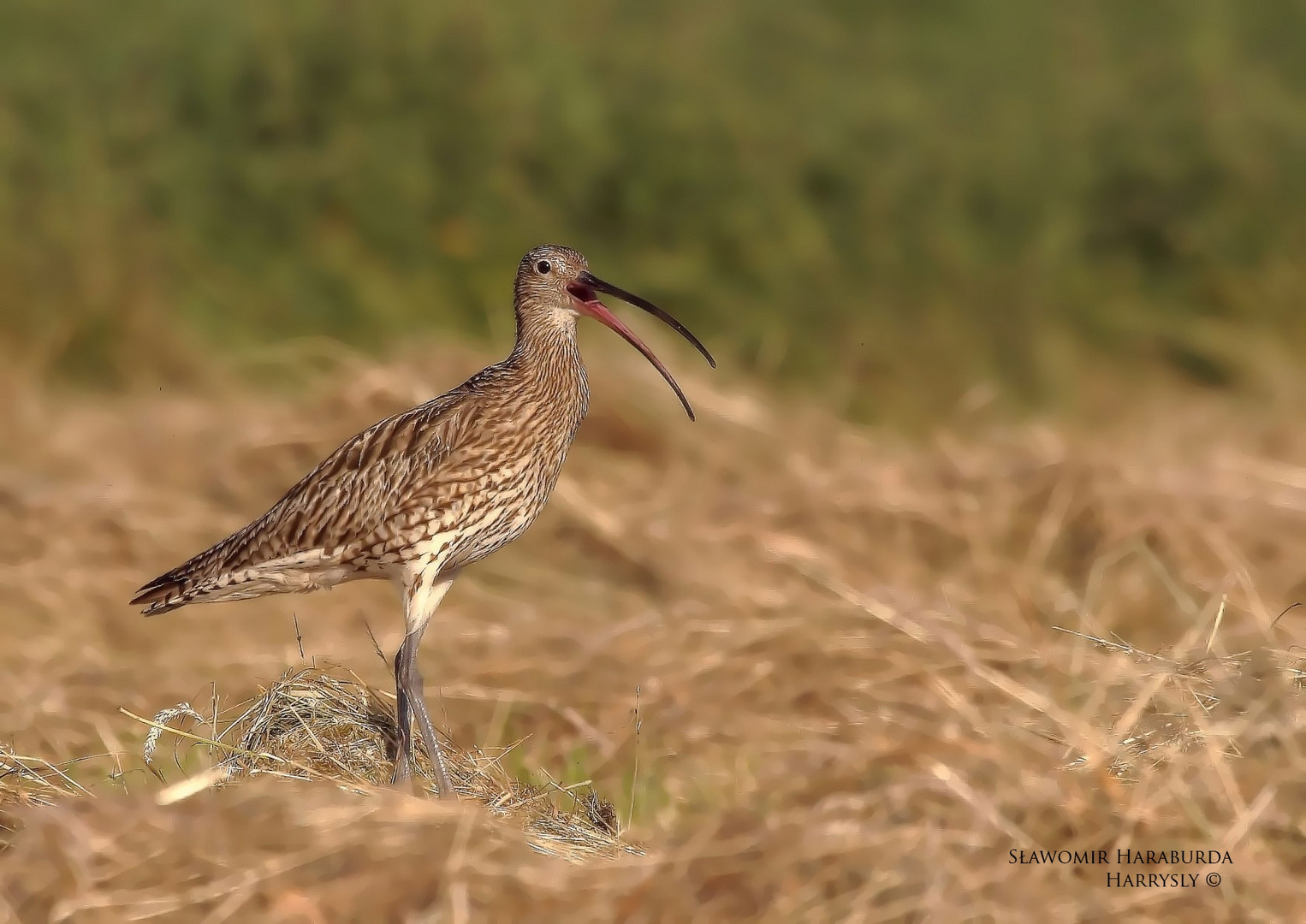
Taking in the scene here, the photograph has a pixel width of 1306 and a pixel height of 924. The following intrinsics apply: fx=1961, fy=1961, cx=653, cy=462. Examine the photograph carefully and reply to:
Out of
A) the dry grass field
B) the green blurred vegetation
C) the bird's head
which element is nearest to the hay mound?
the dry grass field

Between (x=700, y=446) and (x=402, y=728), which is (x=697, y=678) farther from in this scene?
(x=700, y=446)

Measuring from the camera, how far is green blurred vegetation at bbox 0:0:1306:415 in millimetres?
13609

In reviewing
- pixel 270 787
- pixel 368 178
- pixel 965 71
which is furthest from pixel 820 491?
pixel 965 71

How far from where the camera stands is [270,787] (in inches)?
175

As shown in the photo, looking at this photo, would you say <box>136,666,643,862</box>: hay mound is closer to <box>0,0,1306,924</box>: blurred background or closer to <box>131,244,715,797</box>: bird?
<box>0,0,1306,924</box>: blurred background

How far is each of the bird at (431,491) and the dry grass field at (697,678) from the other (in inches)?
17.8

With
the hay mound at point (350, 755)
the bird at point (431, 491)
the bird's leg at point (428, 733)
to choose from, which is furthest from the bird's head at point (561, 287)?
the hay mound at point (350, 755)

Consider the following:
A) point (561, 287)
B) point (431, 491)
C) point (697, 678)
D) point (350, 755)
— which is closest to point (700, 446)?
point (697, 678)

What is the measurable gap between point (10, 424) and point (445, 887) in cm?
835

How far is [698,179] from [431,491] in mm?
8583

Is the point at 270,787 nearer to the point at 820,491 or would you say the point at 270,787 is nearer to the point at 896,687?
the point at 896,687

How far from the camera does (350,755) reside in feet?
18.7

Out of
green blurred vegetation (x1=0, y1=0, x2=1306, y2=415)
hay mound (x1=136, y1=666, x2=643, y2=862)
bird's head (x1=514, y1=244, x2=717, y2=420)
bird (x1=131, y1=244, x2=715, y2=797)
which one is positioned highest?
green blurred vegetation (x1=0, y1=0, x2=1306, y2=415)

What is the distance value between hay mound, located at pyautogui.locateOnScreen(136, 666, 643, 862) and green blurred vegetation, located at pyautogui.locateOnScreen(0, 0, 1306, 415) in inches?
288
